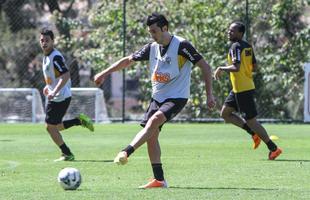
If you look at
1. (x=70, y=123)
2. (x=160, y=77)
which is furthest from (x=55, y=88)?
(x=160, y=77)

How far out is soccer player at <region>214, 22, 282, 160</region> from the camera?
46.8 ft

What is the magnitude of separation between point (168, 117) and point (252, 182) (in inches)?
51.2

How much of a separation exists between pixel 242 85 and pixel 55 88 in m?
3.04

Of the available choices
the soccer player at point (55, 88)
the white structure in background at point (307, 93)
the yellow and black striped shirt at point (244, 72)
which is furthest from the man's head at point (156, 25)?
the white structure in background at point (307, 93)

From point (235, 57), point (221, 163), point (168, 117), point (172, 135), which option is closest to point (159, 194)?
point (168, 117)

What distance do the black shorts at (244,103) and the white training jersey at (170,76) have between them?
4063mm

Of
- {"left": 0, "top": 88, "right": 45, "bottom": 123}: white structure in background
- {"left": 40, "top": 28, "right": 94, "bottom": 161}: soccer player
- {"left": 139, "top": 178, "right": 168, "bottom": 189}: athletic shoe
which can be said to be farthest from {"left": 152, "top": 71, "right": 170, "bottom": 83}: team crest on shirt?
{"left": 0, "top": 88, "right": 45, "bottom": 123}: white structure in background

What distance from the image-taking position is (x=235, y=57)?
1443cm

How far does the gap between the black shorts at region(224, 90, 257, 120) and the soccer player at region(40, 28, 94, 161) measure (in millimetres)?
2681

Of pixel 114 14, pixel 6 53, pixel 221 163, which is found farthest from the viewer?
pixel 6 53

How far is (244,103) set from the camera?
48.2 feet

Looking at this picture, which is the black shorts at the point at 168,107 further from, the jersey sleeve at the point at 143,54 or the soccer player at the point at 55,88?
the soccer player at the point at 55,88

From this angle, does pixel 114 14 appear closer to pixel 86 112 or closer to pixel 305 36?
pixel 86 112

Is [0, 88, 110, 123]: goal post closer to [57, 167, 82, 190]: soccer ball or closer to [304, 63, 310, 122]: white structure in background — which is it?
[304, 63, 310, 122]: white structure in background
